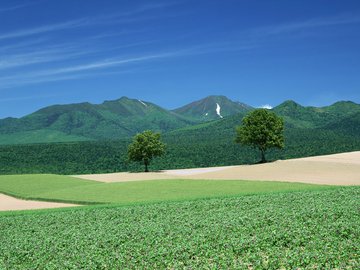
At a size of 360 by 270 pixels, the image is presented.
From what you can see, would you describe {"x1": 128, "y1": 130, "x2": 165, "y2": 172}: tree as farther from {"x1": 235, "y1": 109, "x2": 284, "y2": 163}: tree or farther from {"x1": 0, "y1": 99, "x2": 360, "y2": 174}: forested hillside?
{"x1": 0, "y1": 99, "x2": 360, "y2": 174}: forested hillside

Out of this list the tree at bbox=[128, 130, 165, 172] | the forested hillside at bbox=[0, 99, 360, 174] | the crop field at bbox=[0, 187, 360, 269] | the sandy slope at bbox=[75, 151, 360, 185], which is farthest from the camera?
the forested hillside at bbox=[0, 99, 360, 174]

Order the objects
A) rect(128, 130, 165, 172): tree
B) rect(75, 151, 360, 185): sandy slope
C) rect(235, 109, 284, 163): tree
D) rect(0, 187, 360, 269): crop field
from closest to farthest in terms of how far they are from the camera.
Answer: rect(0, 187, 360, 269): crop field
rect(75, 151, 360, 185): sandy slope
rect(235, 109, 284, 163): tree
rect(128, 130, 165, 172): tree

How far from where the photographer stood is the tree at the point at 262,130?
88375mm

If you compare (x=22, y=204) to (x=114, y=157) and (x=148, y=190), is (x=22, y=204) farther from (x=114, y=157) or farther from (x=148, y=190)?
(x=114, y=157)

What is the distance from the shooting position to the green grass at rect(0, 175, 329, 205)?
48.2 m

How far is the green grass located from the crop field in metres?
9.04

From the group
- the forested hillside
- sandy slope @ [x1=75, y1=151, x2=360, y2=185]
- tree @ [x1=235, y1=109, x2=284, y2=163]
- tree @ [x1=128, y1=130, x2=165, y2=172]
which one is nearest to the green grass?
sandy slope @ [x1=75, y1=151, x2=360, y2=185]

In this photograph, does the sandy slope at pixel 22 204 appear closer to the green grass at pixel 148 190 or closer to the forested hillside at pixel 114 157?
the green grass at pixel 148 190

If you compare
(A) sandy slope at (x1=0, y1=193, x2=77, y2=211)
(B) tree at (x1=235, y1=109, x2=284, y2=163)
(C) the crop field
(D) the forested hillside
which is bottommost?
(C) the crop field

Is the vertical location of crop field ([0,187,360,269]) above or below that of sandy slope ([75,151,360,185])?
below

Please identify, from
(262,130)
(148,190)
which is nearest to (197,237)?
(148,190)

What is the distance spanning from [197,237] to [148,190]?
28.3 m

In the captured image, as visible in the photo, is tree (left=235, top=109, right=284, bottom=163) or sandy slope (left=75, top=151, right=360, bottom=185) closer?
sandy slope (left=75, top=151, right=360, bottom=185)

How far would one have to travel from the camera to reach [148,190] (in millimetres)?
54750
